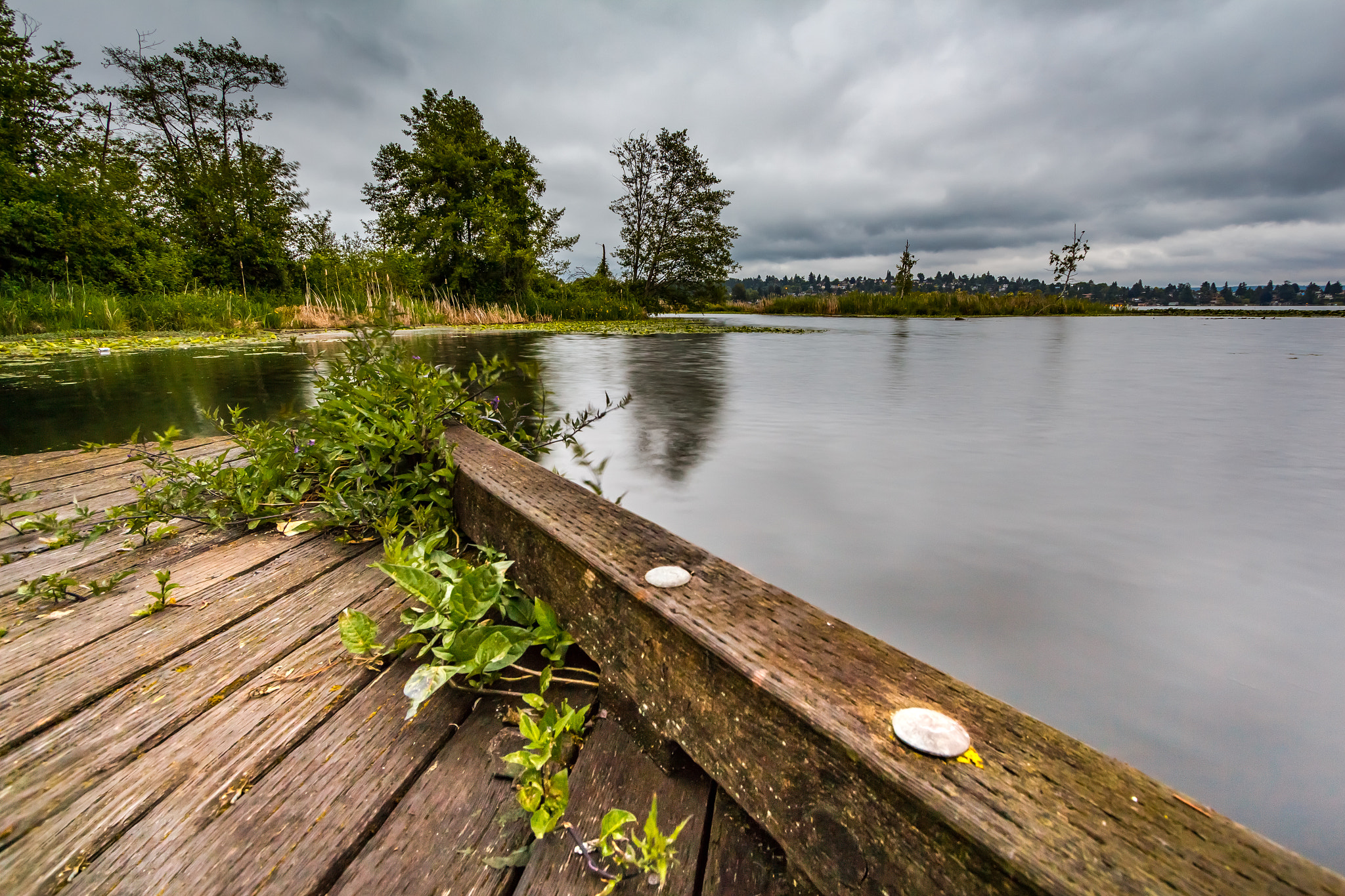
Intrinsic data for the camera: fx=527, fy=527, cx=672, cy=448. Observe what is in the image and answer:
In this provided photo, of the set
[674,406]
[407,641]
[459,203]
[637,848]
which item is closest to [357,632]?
[407,641]

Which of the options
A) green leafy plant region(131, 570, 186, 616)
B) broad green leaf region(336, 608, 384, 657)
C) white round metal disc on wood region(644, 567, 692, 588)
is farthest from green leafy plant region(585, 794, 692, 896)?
green leafy plant region(131, 570, 186, 616)

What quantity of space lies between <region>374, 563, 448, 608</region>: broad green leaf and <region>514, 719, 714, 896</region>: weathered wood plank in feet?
1.45

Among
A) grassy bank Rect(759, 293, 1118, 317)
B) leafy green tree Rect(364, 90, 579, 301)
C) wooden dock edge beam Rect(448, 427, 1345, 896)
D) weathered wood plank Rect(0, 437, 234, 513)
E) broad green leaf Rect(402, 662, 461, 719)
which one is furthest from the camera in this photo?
grassy bank Rect(759, 293, 1118, 317)

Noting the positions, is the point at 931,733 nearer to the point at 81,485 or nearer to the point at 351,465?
the point at 351,465

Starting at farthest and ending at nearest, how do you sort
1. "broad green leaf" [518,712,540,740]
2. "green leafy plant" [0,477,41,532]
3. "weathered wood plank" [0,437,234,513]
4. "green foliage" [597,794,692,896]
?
"weathered wood plank" [0,437,234,513] < "green leafy plant" [0,477,41,532] < "broad green leaf" [518,712,540,740] < "green foliage" [597,794,692,896]

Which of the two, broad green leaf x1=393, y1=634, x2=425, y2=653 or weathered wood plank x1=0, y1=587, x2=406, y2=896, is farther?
broad green leaf x1=393, y1=634, x2=425, y2=653

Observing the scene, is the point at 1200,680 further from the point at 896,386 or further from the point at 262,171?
the point at 262,171

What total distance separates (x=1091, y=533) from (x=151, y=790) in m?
3.24

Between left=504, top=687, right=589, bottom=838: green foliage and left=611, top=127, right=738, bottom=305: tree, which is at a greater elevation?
left=611, top=127, right=738, bottom=305: tree

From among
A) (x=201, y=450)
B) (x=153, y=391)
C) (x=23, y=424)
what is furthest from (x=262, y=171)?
(x=201, y=450)

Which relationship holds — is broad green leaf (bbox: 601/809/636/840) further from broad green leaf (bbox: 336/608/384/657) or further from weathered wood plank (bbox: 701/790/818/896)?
broad green leaf (bbox: 336/608/384/657)

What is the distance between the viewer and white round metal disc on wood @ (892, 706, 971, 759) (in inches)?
21.4

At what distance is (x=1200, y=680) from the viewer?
5.14 ft

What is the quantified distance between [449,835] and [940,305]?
3817 cm
